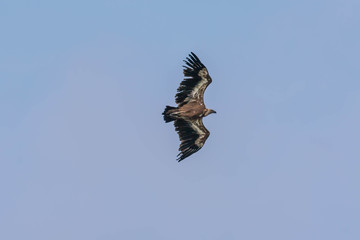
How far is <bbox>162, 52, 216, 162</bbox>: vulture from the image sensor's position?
7675 centimetres

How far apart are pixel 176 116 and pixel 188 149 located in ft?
10.00

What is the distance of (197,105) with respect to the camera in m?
78.1

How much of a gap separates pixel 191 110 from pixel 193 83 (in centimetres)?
202

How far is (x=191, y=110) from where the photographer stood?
77812 mm

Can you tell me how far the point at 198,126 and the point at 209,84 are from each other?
140 inches

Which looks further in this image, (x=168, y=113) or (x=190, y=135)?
(x=190, y=135)

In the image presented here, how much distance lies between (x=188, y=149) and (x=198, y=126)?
1884mm

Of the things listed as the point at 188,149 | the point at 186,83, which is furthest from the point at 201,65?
the point at 188,149

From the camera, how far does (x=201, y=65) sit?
7656 centimetres

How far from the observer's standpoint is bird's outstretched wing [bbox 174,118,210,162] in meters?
78.8

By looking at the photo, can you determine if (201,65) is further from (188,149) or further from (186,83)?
(188,149)

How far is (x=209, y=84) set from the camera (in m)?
77.6

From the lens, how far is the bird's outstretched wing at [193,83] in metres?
76.4

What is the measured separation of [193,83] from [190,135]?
13.9ft
